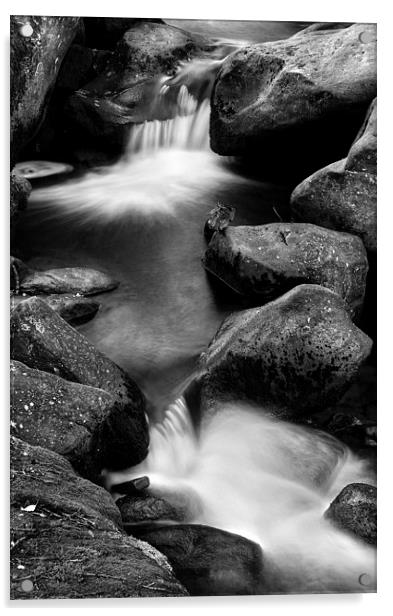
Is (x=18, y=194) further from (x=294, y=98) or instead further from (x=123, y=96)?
(x=294, y=98)

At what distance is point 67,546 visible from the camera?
3180 millimetres

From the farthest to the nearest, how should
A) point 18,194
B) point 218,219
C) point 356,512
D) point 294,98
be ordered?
point 294,98 < point 218,219 < point 18,194 < point 356,512

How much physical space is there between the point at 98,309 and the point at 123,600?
125cm

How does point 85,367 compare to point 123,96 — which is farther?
point 123,96

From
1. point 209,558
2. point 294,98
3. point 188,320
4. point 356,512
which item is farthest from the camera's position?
point 294,98

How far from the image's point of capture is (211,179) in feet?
14.1

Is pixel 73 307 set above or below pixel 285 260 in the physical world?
below

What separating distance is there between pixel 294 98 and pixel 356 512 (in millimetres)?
2105

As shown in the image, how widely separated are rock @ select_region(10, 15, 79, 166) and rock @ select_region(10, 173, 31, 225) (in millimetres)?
89

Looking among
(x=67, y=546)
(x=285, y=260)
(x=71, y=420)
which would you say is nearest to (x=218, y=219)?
(x=285, y=260)

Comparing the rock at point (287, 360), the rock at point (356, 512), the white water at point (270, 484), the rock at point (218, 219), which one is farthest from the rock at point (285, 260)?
the rock at point (356, 512)

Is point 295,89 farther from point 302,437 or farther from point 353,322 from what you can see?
point 302,437

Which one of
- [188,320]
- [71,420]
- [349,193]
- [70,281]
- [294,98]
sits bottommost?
[71,420]

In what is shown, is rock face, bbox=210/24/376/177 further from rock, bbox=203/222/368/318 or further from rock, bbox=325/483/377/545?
rock, bbox=325/483/377/545
